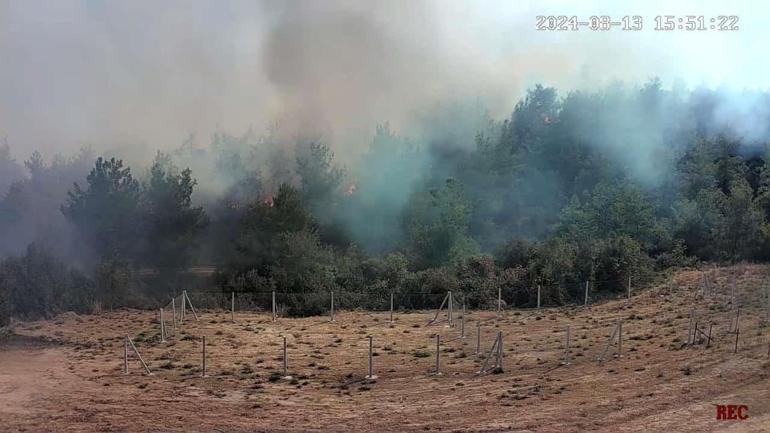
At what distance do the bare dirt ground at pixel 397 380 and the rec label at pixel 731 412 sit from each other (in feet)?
0.45

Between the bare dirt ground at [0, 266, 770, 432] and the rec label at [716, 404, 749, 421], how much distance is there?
14 centimetres

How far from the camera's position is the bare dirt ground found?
11.1 meters

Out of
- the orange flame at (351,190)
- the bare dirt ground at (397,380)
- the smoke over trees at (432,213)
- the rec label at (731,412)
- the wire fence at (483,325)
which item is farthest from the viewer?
the orange flame at (351,190)

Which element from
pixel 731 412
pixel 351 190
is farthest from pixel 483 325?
pixel 351 190

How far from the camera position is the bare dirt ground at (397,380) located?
11070 millimetres

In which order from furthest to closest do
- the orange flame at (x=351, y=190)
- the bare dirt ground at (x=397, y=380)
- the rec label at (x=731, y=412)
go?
the orange flame at (x=351, y=190) → the bare dirt ground at (x=397, y=380) → the rec label at (x=731, y=412)

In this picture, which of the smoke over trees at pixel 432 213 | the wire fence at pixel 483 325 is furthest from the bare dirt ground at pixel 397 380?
the smoke over trees at pixel 432 213

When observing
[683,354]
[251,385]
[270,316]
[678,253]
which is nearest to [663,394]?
[683,354]

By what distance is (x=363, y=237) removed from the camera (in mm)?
47188

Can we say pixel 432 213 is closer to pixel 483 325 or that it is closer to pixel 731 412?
pixel 483 325

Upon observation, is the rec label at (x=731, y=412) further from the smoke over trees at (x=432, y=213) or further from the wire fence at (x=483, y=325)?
the smoke over trees at (x=432, y=213)

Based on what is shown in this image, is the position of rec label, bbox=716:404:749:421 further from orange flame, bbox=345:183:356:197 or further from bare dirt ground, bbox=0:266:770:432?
orange flame, bbox=345:183:356:197

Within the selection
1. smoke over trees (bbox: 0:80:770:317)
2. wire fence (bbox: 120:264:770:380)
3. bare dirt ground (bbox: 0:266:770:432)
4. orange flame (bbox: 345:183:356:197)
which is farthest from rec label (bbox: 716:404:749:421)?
orange flame (bbox: 345:183:356:197)

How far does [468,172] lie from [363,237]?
11.3 m
